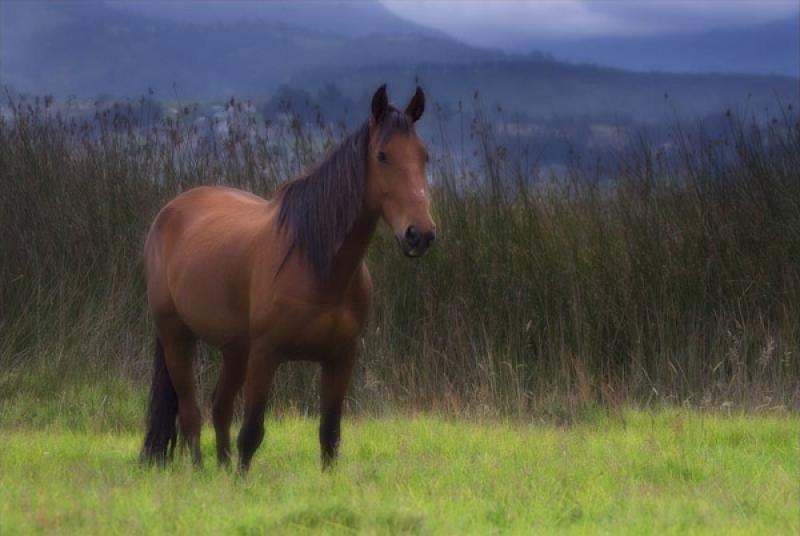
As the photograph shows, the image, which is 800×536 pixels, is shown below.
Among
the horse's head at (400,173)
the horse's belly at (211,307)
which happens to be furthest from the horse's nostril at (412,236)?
the horse's belly at (211,307)

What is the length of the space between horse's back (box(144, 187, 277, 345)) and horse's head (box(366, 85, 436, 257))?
2.47 feet

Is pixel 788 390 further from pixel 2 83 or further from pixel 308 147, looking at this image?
pixel 2 83

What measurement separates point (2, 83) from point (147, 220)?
3.10 meters

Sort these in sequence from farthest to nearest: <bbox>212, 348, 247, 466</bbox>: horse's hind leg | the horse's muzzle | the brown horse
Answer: <bbox>212, 348, 247, 466</bbox>: horse's hind leg, the brown horse, the horse's muzzle

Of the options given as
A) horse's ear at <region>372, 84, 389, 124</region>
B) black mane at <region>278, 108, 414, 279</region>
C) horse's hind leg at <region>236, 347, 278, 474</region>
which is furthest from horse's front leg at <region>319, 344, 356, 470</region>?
horse's ear at <region>372, 84, 389, 124</region>

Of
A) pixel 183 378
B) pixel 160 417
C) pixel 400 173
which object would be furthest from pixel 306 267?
pixel 160 417

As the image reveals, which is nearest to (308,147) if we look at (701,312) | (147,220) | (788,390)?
(147,220)

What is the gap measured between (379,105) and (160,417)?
2.21 metres

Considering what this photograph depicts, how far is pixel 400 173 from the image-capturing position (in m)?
5.31

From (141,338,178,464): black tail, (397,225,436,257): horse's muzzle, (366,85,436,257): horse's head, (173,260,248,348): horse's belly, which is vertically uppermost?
(366,85,436,257): horse's head

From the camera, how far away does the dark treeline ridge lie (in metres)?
8.48

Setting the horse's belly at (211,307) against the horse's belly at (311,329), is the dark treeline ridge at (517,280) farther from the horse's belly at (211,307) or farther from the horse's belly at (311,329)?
the horse's belly at (311,329)

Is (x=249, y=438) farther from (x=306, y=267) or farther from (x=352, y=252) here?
(x=352, y=252)

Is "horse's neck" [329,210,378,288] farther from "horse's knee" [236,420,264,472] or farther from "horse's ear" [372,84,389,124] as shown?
"horse's knee" [236,420,264,472]
